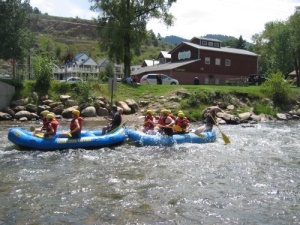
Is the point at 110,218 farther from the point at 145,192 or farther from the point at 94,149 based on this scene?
the point at 94,149

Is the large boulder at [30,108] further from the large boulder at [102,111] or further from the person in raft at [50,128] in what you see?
the person in raft at [50,128]

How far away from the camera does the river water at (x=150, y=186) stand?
22.6ft

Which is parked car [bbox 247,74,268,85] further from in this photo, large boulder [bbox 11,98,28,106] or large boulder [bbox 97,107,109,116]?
large boulder [bbox 11,98,28,106]

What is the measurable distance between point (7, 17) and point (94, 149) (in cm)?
1745

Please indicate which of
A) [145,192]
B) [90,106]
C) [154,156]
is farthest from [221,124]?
[145,192]

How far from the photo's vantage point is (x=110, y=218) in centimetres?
671

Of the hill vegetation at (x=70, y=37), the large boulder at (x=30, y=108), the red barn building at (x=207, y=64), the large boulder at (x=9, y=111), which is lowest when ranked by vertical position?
the large boulder at (x=9, y=111)

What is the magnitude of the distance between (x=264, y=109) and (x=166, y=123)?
1506cm

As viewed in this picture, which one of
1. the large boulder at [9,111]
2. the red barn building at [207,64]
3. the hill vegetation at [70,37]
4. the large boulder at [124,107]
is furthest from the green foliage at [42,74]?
the hill vegetation at [70,37]

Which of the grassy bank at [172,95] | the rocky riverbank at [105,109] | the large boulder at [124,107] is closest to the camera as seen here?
the rocky riverbank at [105,109]

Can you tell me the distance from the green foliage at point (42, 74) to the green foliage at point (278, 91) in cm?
1722

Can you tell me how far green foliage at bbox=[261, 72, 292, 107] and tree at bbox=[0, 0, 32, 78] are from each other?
759 inches

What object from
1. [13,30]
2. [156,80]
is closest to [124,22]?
[156,80]

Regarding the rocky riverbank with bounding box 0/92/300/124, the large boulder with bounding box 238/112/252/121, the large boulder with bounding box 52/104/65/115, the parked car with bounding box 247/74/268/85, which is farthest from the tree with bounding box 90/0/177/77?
the parked car with bounding box 247/74/268/85
